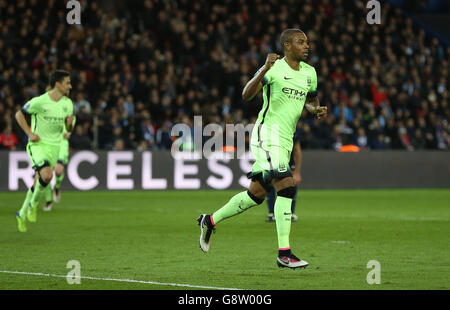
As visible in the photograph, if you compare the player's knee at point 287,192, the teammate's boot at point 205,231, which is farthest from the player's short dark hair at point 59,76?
the player's knee at point 287,192

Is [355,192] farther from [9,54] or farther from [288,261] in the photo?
[288,261]

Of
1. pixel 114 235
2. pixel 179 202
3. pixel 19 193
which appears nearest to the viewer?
pixel 114 235

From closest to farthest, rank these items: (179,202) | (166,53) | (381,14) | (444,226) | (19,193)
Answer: (444,226)
(179,202)
(19,193)
(166,53)
(381,14)

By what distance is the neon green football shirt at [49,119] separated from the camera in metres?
14.6

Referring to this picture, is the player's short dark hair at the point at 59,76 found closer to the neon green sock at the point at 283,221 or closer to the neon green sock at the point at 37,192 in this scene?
the neon green sock at the point at 37,192

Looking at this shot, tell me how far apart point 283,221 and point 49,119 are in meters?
6.63

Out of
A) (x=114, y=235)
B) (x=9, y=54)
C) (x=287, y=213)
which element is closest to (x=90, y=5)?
(x=9, y=54)

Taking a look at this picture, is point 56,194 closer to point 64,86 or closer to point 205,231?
point 64,86

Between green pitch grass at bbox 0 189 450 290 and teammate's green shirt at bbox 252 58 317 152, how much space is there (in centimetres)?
130

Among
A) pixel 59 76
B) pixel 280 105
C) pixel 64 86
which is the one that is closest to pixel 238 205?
pixel 280 105

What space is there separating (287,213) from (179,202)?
10.8 metres

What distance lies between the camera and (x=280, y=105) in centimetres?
954

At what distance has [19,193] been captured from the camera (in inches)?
887

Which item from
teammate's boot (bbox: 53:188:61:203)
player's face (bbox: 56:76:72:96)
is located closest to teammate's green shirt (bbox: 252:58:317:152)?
player's face (bbox: 56:76:72:96)
